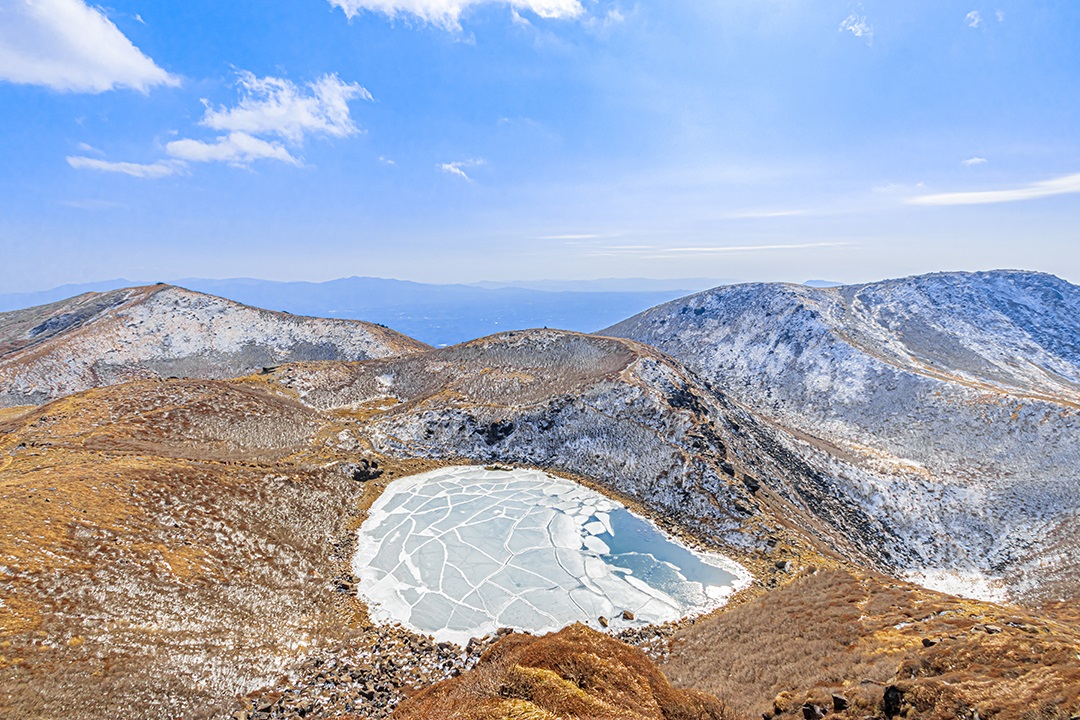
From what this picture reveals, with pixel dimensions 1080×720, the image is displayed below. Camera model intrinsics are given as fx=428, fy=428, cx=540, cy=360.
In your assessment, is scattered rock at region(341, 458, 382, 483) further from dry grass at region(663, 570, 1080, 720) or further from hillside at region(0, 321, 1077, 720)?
dry grass at region(663, 570, 1080, 720)

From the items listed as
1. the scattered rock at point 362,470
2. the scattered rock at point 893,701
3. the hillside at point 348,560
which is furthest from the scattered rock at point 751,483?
the scattered rock at point 362,470

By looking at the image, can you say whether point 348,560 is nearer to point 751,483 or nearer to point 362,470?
point 362,470

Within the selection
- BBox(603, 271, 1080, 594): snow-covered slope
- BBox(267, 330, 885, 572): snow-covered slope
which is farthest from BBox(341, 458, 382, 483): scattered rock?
BBox(603, 271, 1080, 594): snow-covered slope

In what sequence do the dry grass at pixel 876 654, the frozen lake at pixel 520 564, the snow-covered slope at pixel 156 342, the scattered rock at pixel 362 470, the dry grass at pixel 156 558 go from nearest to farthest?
the dry grass at pixel 876 654, the dry grass at pixel 156 558, the frozen lake at pixel 520 564, the scattered rock at pixel 362 470, the snow-covered slope at pixel 156 342

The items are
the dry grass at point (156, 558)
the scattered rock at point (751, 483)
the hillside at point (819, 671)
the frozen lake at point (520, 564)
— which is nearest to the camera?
the hillside at point (819, 671)

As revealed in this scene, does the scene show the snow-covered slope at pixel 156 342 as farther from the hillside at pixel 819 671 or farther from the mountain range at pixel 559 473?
the hillside at pixel 819 671

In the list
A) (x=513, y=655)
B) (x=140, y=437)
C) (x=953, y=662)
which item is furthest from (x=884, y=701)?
(x=140, y=437)
